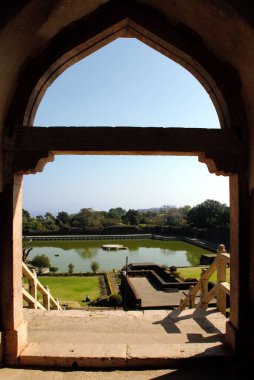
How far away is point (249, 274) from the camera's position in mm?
3607

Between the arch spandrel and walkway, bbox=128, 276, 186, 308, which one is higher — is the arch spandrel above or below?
above

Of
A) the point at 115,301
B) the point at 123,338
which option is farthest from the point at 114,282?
the point at 123,338

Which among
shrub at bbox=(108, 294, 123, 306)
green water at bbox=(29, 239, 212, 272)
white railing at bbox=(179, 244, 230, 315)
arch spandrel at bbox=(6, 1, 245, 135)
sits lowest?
green water at bbox=(29, 239, 212, 272)

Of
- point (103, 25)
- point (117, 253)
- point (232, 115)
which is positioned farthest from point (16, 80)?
point (117, 253)

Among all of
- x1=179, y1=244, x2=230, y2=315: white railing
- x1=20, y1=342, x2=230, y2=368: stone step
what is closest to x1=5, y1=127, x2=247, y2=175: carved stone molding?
x1=179, y1=244, x2=230, y2=315: white railing

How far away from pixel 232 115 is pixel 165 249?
39.0m

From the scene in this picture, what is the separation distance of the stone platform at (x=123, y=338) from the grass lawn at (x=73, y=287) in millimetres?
9870

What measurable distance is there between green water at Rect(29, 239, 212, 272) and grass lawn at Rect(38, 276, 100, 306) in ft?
20.9

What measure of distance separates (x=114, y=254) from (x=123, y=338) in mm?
32301

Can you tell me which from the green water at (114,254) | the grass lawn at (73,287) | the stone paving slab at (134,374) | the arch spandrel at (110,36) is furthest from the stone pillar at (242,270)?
the green water at (114,254)

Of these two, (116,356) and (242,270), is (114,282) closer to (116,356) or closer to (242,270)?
(116,356)

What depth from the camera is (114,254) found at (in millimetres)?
35938

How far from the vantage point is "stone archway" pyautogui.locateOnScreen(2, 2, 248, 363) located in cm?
354

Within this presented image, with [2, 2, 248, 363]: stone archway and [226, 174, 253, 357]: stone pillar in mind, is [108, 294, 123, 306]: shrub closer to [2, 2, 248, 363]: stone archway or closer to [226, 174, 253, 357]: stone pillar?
[2, 2, 248, 363]: stone archway
